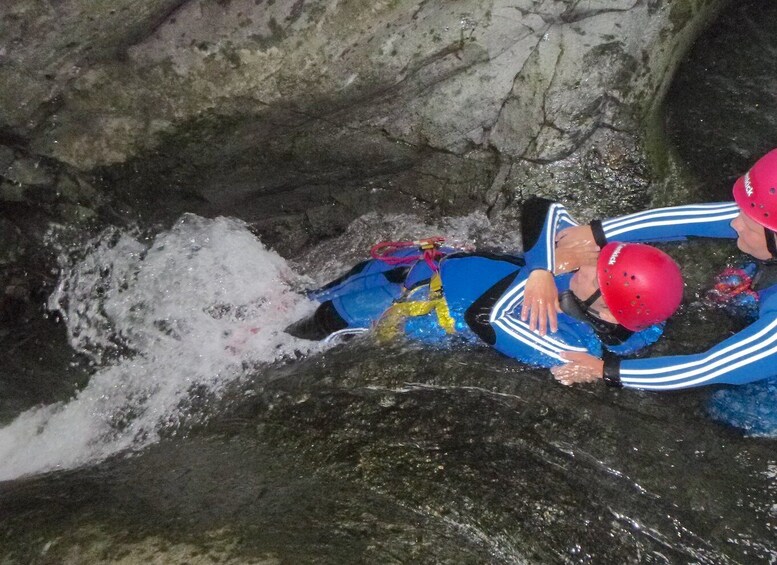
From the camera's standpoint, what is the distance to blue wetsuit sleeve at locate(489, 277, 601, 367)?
3393 millimetres

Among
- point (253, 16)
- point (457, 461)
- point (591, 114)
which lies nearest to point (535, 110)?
point (591, 114)

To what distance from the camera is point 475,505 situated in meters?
2.82

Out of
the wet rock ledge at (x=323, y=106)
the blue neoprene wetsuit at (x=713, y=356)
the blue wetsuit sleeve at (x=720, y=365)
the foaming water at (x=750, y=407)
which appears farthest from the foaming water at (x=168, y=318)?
the foaming water at (x=750, y=407)

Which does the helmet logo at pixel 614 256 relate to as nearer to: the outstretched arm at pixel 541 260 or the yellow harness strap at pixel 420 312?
the outstretched arm at pixel 541 260

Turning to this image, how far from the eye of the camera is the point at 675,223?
149 inches

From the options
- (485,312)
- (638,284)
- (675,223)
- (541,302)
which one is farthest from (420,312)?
(675,223)

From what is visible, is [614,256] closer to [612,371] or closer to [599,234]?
[599,234]

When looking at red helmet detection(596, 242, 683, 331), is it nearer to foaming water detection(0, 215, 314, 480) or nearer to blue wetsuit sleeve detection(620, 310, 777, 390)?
blue wetsuit sleeve detection(620, 310, 777, 390)

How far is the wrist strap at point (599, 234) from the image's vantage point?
3.67m

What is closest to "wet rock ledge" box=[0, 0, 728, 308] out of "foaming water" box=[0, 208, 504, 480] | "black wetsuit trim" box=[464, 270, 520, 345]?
"foaming water" box=[0, 208, 504, 480]

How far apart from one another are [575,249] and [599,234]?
0.20 metres

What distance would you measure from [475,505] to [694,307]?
2319mm

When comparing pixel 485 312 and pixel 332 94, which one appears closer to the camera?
pixel 485 312

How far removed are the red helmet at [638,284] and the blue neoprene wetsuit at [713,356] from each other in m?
0.29
